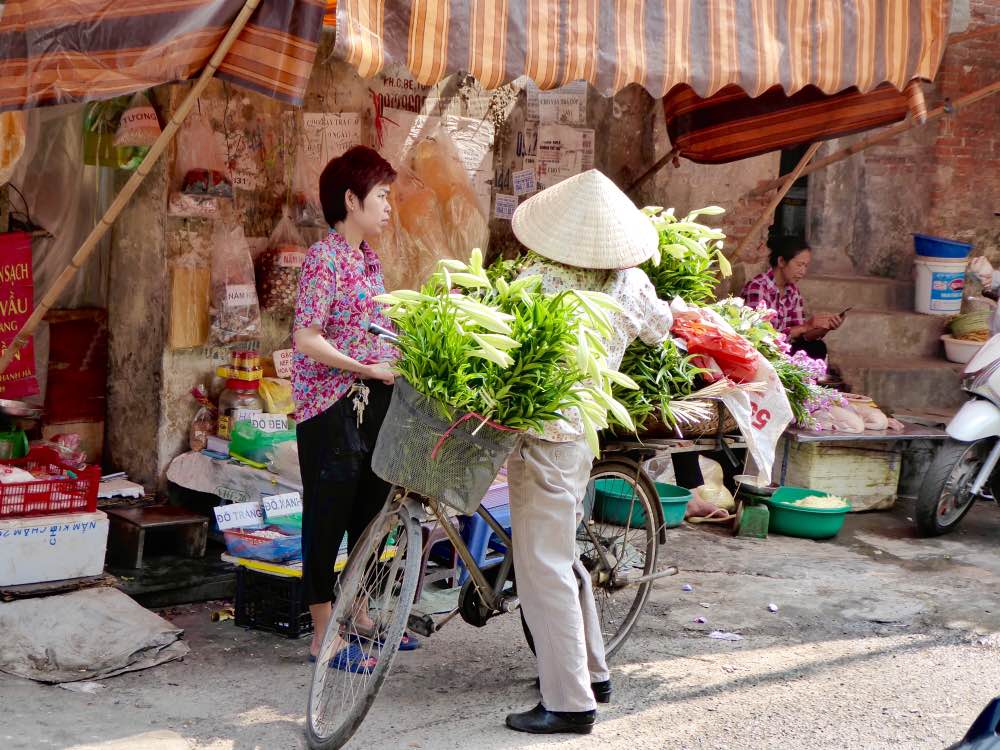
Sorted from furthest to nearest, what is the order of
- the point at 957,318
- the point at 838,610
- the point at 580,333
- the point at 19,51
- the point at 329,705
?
the point at 957,318 → the point at 838,610 → the point at 19,51 → the point at 329,705 → the point at 580,333

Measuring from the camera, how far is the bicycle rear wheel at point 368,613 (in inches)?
159

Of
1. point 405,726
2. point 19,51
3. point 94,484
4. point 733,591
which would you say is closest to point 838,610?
point 733,591

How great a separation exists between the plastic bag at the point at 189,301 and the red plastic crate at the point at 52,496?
38.0 inches

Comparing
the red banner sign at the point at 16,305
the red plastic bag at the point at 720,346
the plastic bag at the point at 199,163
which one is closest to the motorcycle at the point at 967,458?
the red plastic bag at the point at 720,346

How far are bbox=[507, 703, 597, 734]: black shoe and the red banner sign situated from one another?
123 inches

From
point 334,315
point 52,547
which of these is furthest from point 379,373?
point 52,547

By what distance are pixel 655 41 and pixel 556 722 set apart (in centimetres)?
284

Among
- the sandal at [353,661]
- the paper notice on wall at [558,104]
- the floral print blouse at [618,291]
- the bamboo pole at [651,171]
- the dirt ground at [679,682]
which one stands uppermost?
the paper notice on wall at [558,104]

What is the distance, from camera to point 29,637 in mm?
4812

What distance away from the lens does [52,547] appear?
16.8 ft

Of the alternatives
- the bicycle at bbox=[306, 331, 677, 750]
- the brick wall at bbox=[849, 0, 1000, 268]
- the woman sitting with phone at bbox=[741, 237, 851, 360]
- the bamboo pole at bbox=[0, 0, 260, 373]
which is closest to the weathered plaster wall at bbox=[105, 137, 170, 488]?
the bamboo pole at bbox=[0, 0, 260, 373]

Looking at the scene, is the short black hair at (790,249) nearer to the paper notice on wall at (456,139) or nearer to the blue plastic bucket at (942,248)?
the paper notice on wall at (456,139)

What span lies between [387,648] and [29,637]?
1659 mm

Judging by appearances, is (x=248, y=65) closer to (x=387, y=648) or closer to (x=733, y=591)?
(x=387, y=648)
